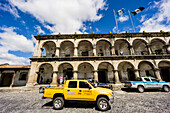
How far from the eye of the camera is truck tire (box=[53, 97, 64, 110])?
4.81m

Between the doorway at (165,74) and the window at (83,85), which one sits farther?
the doorway at (165,74)

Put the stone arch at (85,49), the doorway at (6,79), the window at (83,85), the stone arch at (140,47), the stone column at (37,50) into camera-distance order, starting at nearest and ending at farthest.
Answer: the window at (83,85) < the stone column at (37,50) < the doorway at (6,79) < the stone arch at (140,47) < the stone arch at (85,49)

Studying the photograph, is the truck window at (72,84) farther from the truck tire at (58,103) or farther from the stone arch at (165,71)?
the stone arch at (165,71)

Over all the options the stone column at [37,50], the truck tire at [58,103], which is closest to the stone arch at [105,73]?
the truck tire at [58,103]

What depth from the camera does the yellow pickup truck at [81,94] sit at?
468 centimetres

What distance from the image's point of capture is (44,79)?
16516 millimetres

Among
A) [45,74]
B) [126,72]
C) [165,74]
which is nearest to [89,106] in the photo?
[126,72]

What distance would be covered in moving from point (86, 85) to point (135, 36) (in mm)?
16529

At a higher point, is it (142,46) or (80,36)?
(80,36)

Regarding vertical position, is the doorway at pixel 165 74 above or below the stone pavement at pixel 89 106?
above

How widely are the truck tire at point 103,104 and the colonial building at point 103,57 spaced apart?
860cm

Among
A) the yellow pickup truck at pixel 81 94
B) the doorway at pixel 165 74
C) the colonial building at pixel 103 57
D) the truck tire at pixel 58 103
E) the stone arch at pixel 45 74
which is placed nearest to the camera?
the yellow pickup truck at pixel 81 94

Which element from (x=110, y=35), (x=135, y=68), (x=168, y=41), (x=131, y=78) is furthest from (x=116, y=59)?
(x=168, y=41)

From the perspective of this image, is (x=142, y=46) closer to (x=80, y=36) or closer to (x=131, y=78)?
(x=131, y=78)
